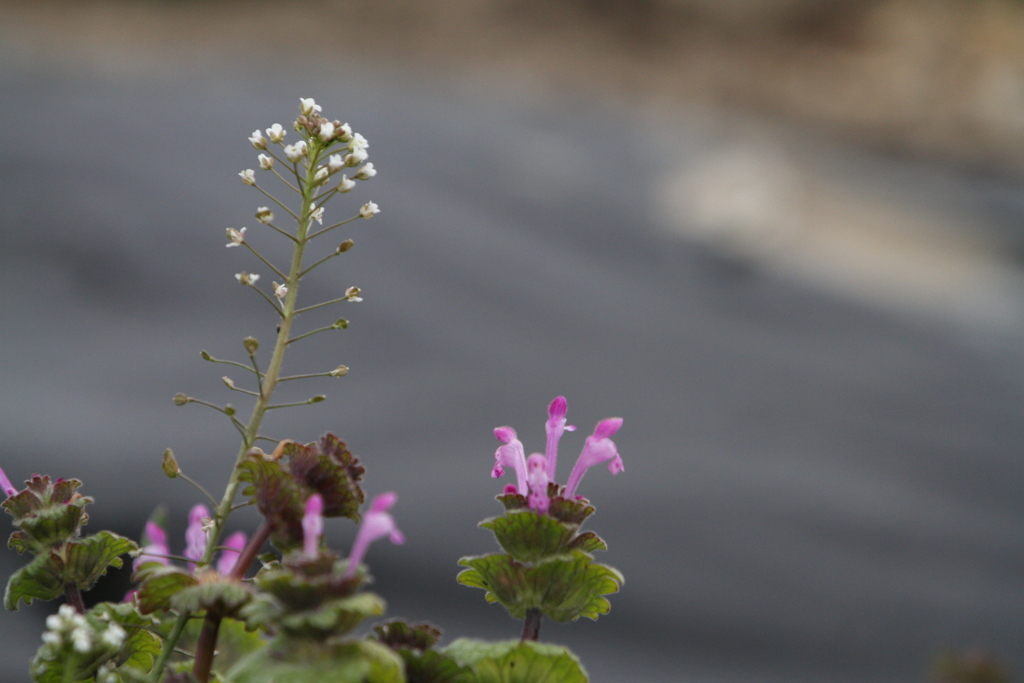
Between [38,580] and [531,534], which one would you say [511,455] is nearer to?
[531,534]

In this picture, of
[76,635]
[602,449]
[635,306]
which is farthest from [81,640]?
[635,306]

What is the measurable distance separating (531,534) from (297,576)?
0.37 feet

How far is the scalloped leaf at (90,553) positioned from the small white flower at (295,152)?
14 cm

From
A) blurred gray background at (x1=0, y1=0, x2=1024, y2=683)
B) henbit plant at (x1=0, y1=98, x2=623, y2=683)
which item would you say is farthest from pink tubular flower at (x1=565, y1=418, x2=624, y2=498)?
blurred gray background at (x1=0, y1=0, x2=1024, y2=683)

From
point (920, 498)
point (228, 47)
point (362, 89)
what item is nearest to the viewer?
point (920, 498)

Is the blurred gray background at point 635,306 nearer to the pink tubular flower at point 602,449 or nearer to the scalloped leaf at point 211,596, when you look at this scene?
the pink tubular flower at point 602,449

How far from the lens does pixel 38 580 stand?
0.31 metres

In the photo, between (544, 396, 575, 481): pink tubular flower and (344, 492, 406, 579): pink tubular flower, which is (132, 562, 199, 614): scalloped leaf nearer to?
(344, 492, 406, 579): pink tubular flower

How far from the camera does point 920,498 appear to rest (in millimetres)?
2494

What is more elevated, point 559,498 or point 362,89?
point 362,89

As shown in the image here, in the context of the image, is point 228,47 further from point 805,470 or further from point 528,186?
A: point 805,470

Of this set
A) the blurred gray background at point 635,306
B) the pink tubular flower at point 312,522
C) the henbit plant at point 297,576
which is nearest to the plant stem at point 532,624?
the henbit plant at point 297,576

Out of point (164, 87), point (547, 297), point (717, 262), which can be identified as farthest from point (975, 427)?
point (164, 87)

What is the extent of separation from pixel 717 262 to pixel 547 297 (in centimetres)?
73
